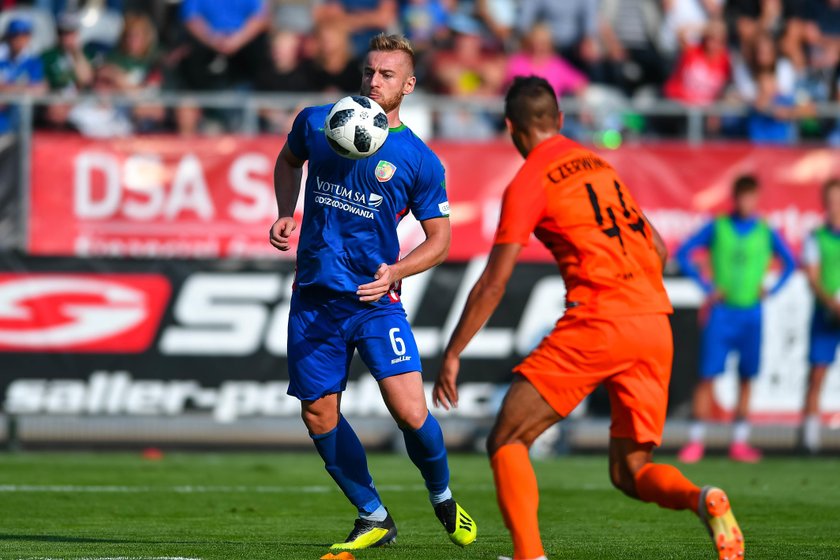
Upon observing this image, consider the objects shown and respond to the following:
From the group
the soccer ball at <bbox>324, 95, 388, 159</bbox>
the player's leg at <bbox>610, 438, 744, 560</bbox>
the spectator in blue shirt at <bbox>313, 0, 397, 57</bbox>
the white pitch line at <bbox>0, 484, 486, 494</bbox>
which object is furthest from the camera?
the spectator in blue shirt at <bbox>313, 0, 397, 57</bbox>

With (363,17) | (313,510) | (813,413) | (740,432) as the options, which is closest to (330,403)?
(313,510)

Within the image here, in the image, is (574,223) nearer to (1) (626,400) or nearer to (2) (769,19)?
(1) (626,400)

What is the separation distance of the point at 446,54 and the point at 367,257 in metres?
10.6

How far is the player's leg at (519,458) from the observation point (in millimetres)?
6672

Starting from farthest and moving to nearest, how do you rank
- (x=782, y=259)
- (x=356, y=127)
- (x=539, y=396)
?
(x=782, y=259)
(x=356, y=127)
(x=539, y=396)

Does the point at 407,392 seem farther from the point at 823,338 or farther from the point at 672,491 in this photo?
the point at 823,338

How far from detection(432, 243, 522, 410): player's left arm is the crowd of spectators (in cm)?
1000

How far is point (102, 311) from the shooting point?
14.9m

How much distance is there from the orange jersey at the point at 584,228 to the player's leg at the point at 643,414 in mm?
129

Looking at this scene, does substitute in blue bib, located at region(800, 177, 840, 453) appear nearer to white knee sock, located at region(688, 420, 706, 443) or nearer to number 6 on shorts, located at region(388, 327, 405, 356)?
white knee sock, located at region(688, 420, 706, 443)

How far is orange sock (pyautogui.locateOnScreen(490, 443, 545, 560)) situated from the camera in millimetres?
6648

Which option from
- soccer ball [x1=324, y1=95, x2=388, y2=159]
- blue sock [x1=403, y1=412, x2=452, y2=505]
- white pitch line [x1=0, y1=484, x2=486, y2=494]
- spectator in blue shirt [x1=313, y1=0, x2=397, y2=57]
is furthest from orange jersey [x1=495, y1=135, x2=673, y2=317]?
spectator in blue shirt [x1=313, y1=0, x2=397, y2=57]

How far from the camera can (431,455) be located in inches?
325

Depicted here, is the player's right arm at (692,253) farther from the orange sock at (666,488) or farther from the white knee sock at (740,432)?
the orange sock at (666,488)
